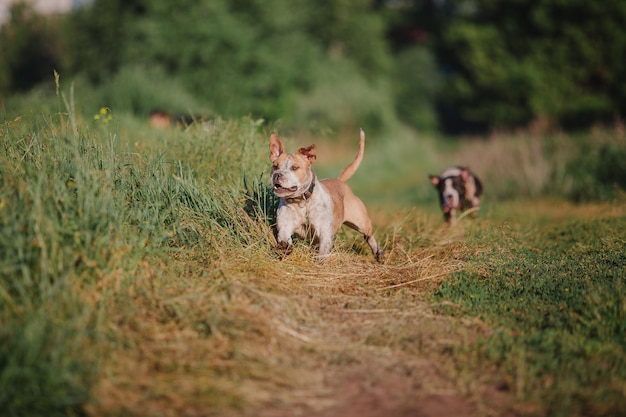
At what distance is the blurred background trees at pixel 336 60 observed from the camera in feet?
77.0

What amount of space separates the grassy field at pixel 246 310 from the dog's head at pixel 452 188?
7.28ft

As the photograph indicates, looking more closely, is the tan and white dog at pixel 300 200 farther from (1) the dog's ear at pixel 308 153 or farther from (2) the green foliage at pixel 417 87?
(2) the green foliage at pixel 417 87

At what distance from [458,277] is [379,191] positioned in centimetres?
1229

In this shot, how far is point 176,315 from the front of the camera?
4.48 metres

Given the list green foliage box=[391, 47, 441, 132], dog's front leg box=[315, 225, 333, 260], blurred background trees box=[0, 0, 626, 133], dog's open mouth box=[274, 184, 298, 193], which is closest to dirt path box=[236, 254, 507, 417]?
dog's front leg box=[315, 225, 333, 260]

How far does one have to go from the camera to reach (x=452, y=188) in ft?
31.1

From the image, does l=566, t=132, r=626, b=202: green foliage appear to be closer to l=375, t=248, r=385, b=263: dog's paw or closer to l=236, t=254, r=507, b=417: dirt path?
l=375, t=248, r=385, b=263: dog's paw

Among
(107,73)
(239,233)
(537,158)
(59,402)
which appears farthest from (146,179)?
(107,73)

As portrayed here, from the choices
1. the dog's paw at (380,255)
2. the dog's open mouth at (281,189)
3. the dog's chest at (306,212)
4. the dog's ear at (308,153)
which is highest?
the dog's ear at (308,153)

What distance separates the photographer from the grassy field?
12.1ft

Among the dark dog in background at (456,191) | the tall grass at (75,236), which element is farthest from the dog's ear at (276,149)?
the dark dog in background at (456,191)

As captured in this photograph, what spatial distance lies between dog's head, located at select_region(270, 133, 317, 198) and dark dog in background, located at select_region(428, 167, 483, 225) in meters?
3.64

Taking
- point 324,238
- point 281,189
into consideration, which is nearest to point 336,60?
point 324,238

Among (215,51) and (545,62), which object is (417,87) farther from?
(215,51)
